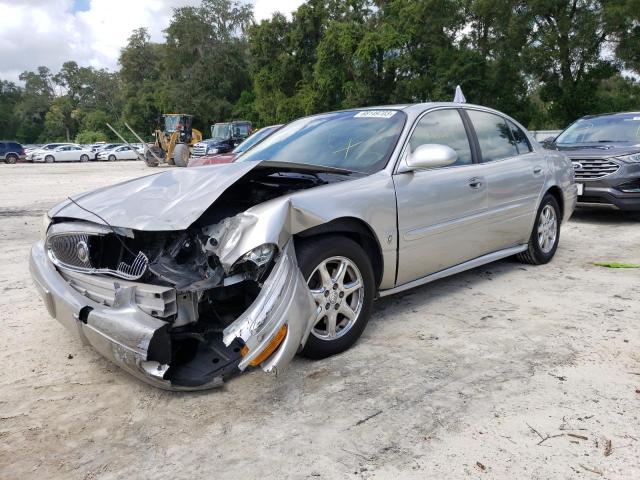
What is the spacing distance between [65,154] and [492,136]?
39.6 metres

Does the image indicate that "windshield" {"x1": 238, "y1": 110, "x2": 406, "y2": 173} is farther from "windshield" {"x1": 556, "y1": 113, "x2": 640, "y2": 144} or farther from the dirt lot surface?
"windshield" {"x1": 556, "y1": 113, "x2": 640, "y2": 144}

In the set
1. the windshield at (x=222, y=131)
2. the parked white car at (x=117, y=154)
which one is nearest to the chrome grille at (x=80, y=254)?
the windshield at (x=222, y=131)

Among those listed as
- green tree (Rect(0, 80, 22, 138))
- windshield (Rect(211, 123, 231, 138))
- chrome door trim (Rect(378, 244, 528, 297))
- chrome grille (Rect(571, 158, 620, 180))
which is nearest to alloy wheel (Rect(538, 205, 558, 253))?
chrome door trim (Rect(378, 244, 528, 297))

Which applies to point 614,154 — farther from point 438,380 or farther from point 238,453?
point 238,453

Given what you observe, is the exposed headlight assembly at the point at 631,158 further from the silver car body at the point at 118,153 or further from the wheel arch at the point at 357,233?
the silver car body at the point at 118,153

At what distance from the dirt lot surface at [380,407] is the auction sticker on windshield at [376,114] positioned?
150 centimetres

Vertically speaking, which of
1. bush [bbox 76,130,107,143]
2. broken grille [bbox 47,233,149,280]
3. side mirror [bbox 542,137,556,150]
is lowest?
broken grille [bbox 47,233,149,280]

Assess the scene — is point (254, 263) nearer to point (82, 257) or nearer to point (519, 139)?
point (82, 257)

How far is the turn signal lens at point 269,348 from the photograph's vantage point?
256 centimetres

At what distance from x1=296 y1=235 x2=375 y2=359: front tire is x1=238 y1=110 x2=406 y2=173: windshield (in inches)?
28.7

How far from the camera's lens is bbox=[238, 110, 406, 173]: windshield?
3.75 m

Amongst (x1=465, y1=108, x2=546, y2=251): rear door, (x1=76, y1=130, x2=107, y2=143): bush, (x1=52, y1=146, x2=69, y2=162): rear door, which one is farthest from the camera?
(x1=76, y1=130, x2=107, y2=143): bush

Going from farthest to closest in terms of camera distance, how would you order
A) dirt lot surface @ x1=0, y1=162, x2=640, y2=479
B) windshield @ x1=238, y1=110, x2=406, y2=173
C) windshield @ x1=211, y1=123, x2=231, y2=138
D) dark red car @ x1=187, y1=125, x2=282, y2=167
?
windshield @ x1=211, y1=123, x2=231, y2=138 < dark red car @ x1=187, y1=125, x2=282, y2=167 < windshield @ x1=238, y1=110, x2=406, y2=173 < dirt lot surface @ x1=0, y1=162, x2=640, y2=479

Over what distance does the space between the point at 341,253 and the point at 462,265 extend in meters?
1.51
